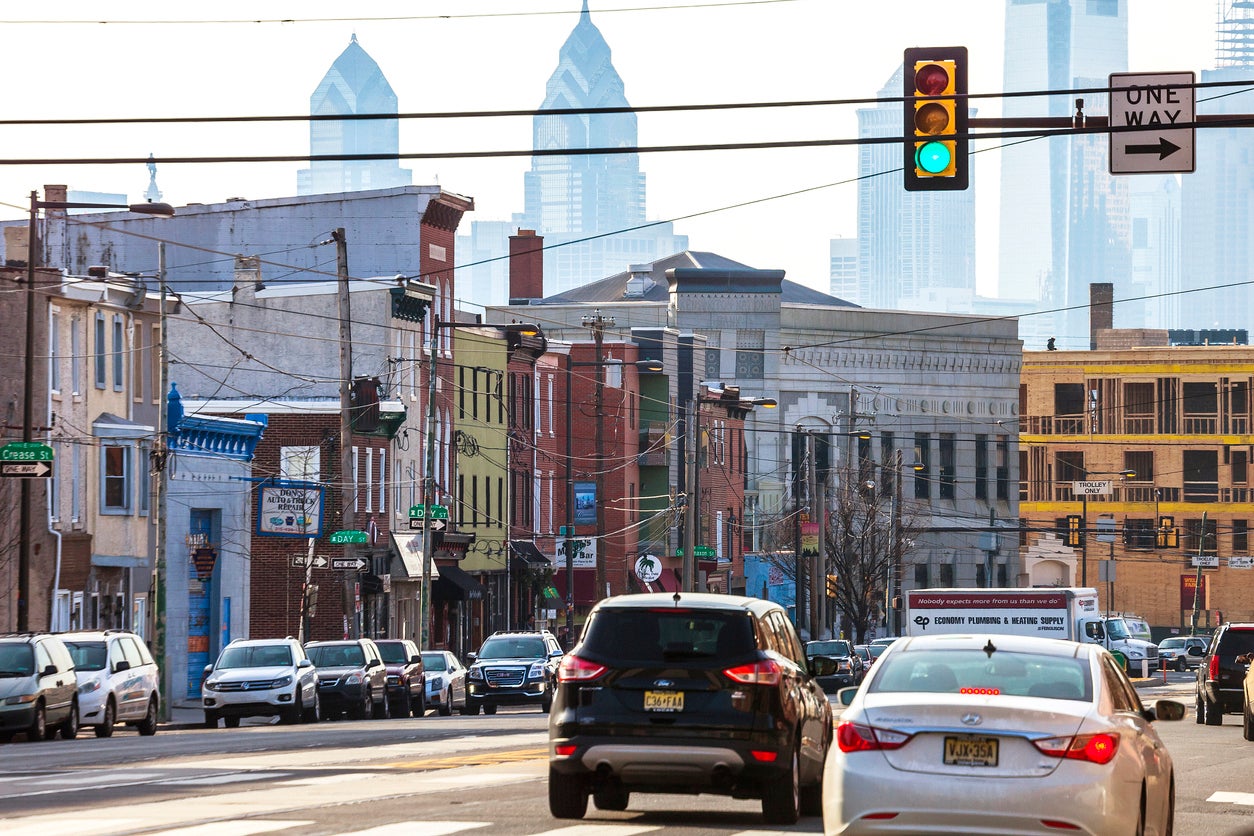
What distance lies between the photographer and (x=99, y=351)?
5484 centimetres

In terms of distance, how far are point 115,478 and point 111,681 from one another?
62.2 ft

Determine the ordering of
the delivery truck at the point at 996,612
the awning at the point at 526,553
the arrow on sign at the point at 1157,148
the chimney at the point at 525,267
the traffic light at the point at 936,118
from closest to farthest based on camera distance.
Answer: the traffic light at the point at 936,118 → the arrow on sign at the point at 1157,148 → the delivery truck at the point at 996,612 → the awning at the point at 526,553 → the chimney at the point at 525,267

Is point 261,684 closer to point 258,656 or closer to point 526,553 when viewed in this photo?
point 258,656

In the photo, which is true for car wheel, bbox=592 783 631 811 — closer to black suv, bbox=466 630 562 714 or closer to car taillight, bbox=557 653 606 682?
car taillight, bbox=557 653 606 682

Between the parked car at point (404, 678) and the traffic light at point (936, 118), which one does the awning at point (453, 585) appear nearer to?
the parked car at point (404, 678)

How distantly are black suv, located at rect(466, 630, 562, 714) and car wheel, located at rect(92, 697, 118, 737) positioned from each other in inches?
524

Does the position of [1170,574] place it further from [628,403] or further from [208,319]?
[208,319]

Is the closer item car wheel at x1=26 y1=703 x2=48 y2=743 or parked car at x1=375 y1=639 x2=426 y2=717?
car wheel at x1=26 y1=703 x2=48 y2=743

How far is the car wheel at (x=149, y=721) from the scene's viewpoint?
38844mm

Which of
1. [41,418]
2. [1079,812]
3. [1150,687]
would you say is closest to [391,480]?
[41,418]

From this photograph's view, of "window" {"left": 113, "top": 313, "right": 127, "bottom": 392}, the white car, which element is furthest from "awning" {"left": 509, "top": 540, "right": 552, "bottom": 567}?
the white car

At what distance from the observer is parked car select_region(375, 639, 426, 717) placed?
4781cm

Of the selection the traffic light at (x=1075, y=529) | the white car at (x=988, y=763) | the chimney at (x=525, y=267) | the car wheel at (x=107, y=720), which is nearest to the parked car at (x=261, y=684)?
the car wheel at (x=107, y=720)

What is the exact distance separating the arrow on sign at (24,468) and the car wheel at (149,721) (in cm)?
445
